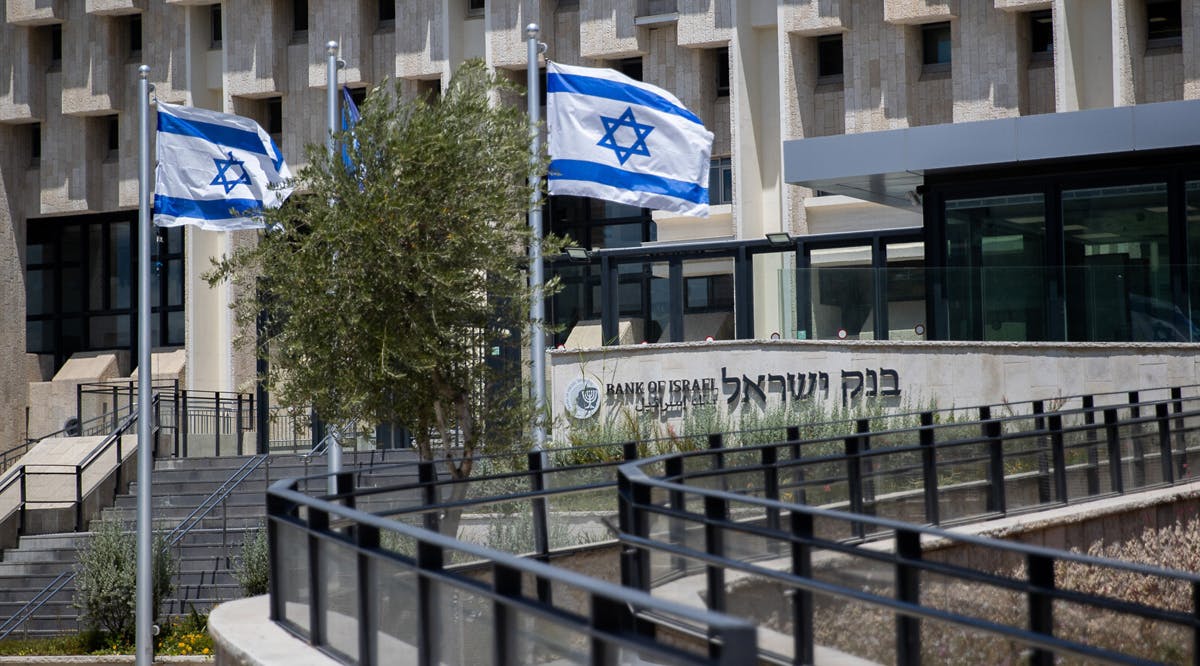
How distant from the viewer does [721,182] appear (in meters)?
37.8

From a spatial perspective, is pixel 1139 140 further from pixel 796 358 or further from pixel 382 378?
pixel 382 378

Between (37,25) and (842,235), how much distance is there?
2562 centimetres

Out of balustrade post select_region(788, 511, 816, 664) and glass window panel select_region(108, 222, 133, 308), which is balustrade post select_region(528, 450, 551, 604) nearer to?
balustrade post select_region(788, 511, 816, 664)

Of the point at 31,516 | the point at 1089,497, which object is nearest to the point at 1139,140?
the point at 1089,497

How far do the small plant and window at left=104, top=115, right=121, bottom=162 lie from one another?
26020mm

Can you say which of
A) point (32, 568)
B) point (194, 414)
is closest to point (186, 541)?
point (32, 568)

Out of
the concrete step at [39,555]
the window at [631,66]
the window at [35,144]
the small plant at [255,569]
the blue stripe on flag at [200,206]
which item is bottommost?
the concrete step at [39,555]

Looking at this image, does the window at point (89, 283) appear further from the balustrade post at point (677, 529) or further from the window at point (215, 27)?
the balustrade post at point (677, 529)

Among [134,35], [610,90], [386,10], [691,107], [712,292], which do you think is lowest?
[712,292]

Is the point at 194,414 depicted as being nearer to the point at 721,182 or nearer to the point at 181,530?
the point at 181,530

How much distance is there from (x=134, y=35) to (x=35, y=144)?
16.1 feet

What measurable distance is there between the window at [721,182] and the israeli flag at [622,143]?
16584mm

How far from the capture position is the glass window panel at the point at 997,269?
77.4ft

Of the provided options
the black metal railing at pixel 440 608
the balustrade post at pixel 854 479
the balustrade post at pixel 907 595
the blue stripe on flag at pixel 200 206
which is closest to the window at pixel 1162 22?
the blue stripe on flag at pixel 200 206
